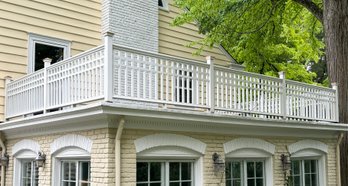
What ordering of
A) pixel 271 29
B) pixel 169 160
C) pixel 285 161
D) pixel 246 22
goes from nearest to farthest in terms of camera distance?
1. pixel 169 160
2. pixel 285 161
3. pixel 246 22
4. pixel 271 29

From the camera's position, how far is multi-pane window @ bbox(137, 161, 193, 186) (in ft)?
25.6

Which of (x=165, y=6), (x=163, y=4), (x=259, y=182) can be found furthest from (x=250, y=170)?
(x=163, y=4)

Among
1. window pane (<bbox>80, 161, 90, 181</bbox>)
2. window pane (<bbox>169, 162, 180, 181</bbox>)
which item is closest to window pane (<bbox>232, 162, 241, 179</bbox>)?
window pane (<bbox>169, 162, 180, 181</bbox>)

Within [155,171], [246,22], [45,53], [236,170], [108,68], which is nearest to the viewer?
[108,68]

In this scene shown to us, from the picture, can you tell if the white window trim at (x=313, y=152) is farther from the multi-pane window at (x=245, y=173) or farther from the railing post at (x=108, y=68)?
the railing post at (x=108, y=68)

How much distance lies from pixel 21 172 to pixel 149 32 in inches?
211

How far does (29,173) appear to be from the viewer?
31.6 feet

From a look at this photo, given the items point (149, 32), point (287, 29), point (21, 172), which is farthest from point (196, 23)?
point (21, 172)

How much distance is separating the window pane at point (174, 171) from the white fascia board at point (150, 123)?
27.7 inches

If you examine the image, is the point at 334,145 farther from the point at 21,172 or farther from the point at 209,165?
the point at 21,172

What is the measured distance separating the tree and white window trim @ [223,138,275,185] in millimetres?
2990

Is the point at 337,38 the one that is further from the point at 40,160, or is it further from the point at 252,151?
the point at 40,160

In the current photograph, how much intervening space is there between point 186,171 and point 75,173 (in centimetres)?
205

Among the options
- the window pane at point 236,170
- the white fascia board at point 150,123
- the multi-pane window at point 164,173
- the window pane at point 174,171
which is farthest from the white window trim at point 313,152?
the window pane at point 174,171
